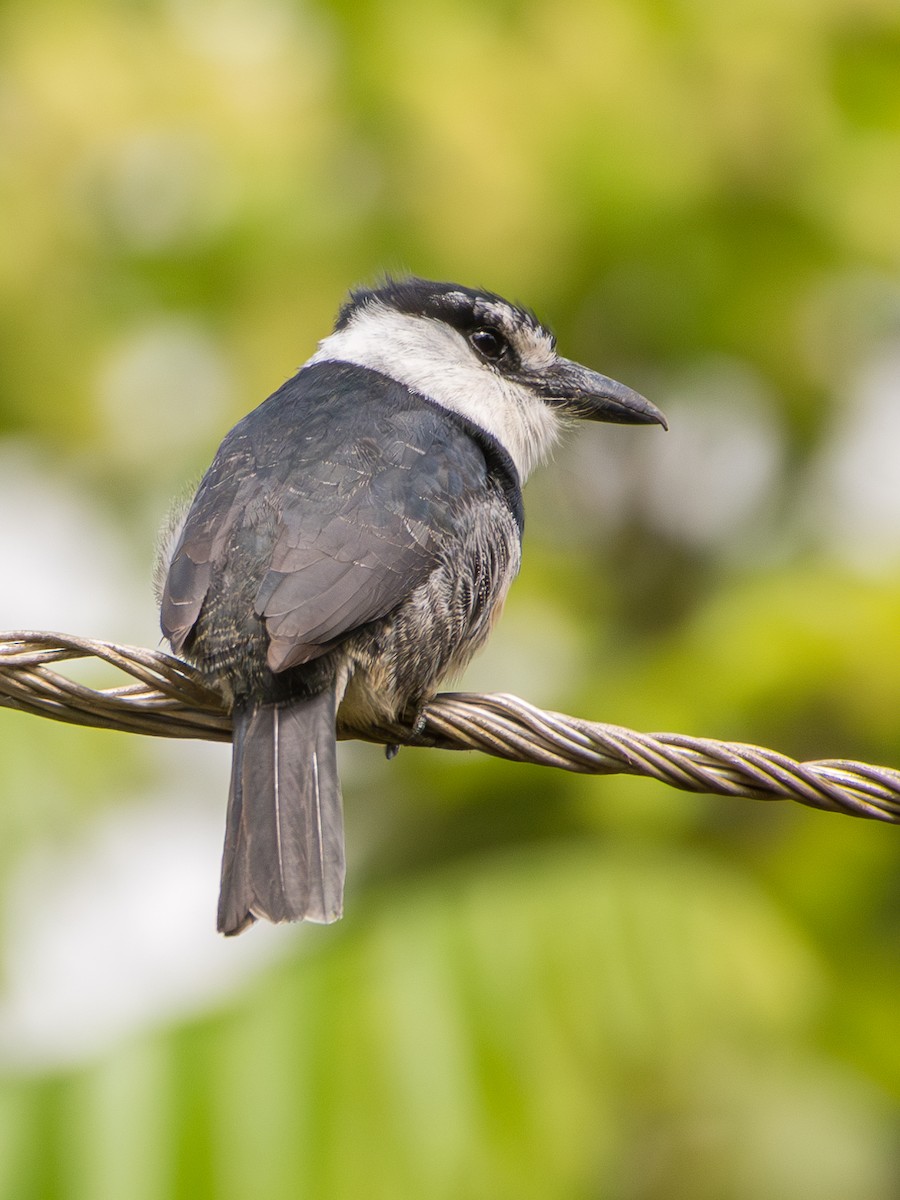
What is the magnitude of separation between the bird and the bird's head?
0.47ft

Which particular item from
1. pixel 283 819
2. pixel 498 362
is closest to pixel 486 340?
pixel 498 362

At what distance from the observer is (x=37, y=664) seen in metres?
2.76

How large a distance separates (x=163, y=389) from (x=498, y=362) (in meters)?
3.11

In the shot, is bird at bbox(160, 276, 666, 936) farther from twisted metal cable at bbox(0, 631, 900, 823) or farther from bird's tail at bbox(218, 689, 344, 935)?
twisted metal cable at bbox(0, 631, 900, 823)

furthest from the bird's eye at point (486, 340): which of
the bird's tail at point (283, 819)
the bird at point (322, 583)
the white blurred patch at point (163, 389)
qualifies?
the white blurred patch at point (163, 389)

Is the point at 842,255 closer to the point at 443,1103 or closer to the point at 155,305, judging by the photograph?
the point at 155,305

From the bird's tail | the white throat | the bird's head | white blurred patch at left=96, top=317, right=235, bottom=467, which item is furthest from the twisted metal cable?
white blurred patch at left=96, top=317, right=235, bottom=467

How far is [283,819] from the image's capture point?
3.10 metres

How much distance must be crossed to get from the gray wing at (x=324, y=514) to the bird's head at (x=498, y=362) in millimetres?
508

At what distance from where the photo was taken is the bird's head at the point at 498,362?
4.38 metres

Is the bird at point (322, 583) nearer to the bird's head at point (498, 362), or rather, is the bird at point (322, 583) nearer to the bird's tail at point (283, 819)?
the bird's tail at point (283, 819)

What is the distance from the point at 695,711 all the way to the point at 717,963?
168 centimetres

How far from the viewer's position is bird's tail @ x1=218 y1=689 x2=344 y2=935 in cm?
300

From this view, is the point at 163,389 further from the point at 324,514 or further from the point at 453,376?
the point at 324,514
